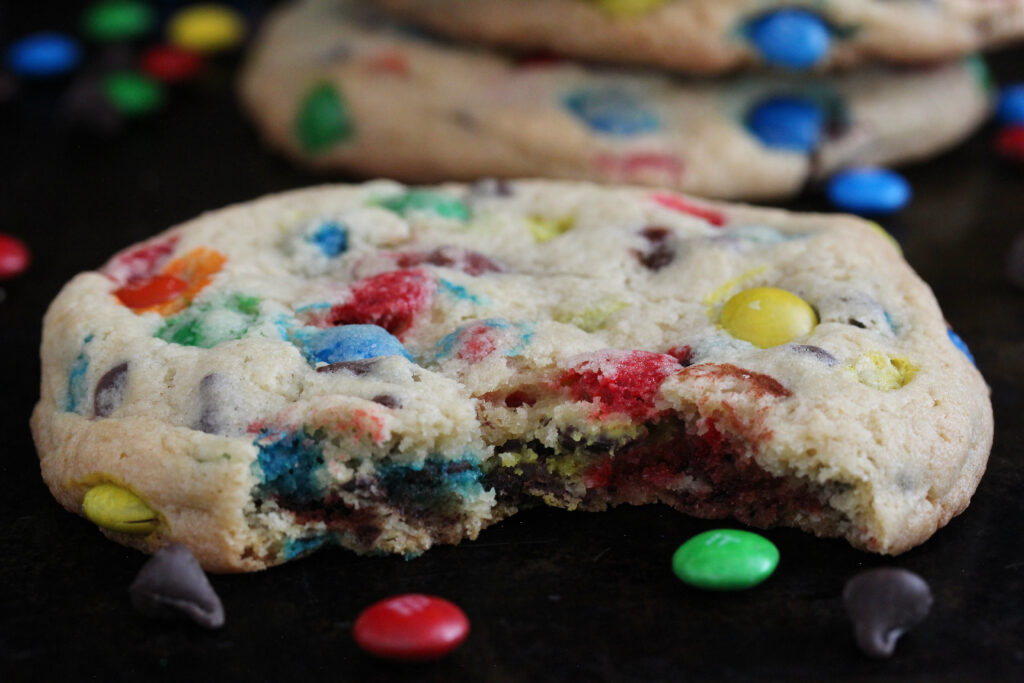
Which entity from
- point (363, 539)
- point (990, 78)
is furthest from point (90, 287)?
point (990, 78)

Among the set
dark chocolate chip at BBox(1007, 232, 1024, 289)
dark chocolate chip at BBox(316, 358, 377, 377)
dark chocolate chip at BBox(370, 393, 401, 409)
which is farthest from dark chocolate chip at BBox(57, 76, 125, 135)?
dark chocolate chip at BBox(1007, 232, 1024, 289)

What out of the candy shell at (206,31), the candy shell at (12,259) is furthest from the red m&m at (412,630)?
the candy shell at (206,31)

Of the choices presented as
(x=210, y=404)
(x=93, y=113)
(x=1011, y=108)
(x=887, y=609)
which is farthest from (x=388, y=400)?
(x=1011, y=108)

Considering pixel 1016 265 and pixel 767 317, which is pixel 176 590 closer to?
pixel 767 317

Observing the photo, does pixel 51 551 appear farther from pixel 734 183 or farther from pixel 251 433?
pixel 734 183

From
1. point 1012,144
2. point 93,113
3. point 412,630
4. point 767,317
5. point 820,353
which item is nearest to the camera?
point 412,630

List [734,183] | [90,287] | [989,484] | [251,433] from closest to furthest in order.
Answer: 1. [251,433]
2. [989,484]
3. [90,287]
4. [734,183]
